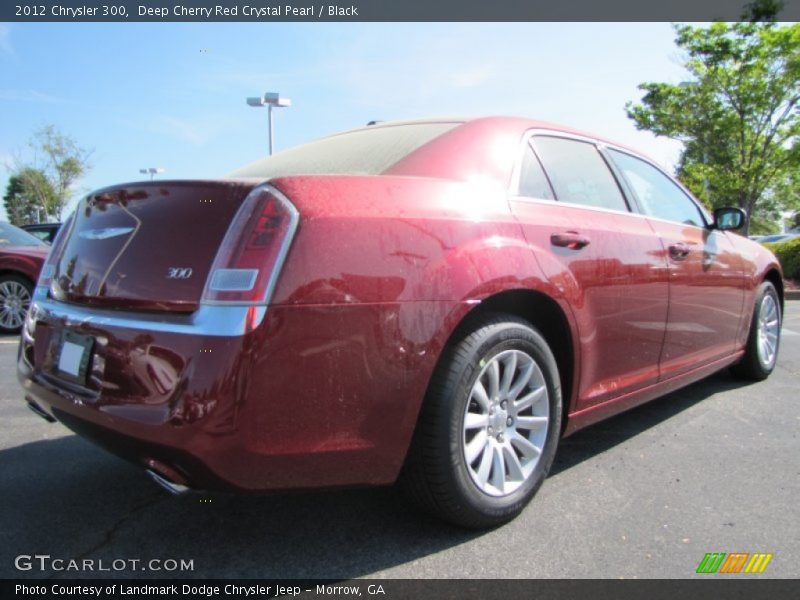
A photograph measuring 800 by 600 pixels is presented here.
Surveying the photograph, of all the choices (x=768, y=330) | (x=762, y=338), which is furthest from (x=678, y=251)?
(x=768, y=330)

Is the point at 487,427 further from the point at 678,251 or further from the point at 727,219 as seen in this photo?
the point at 727,219

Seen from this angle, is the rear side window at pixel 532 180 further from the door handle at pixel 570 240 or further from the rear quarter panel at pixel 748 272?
the rear quarter panel at pixel 748 272

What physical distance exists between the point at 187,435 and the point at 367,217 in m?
0.83

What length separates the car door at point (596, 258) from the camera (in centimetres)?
256

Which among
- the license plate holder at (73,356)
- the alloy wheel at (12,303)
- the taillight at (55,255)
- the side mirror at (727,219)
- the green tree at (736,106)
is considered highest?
the green tree at (736,106)

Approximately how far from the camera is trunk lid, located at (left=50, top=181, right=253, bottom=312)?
1.89 metres

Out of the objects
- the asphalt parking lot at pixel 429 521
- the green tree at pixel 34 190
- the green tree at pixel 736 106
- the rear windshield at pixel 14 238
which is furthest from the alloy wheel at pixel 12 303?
the green tree at pixel 34 190

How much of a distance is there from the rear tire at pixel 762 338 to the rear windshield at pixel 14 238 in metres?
8.05

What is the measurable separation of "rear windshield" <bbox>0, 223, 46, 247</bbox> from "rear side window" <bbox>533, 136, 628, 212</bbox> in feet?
24.0

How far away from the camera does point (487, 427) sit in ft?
7.58

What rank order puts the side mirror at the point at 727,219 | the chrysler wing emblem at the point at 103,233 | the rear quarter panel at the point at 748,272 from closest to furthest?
the chrysler wing emblem at the point at 103,233 < the side mirror at the point at 727,219 < the rear quarter panel at the point at 748,272

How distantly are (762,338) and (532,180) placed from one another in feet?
9.82

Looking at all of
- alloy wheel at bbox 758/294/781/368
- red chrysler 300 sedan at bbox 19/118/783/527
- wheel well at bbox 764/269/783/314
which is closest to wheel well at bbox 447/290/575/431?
red chrysler 300 sedan at bbox 19/118/783/527

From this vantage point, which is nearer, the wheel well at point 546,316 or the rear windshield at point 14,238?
the wheel well at point 546,316
